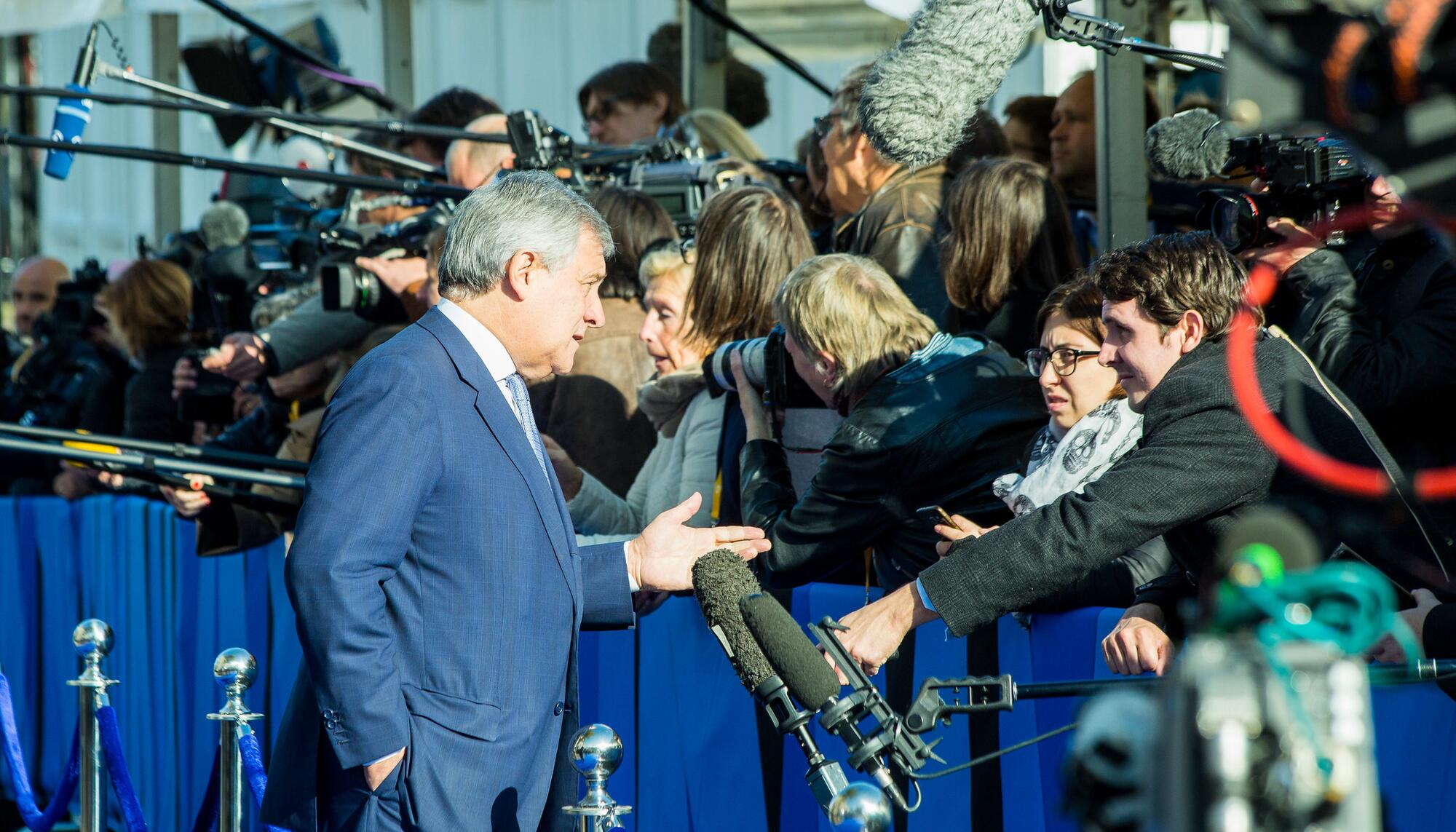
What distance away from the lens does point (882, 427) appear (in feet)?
Answer: 11.2

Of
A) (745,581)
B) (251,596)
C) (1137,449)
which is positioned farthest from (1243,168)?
(251,596)

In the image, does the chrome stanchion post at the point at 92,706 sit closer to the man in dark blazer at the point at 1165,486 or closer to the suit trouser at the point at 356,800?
the suit trouser at the point at 356,800

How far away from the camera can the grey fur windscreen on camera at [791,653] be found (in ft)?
7.71

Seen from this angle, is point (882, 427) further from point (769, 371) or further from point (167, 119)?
point (167, 119)

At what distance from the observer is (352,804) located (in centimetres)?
274

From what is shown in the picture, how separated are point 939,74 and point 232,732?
2.01 meters

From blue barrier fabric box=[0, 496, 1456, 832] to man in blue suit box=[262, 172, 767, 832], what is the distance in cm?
64

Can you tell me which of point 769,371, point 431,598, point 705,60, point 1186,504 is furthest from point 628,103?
point 1186,504

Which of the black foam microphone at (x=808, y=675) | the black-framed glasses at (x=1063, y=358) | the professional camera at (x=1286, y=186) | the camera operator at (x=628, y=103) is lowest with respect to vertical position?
the black foam microphone at (x=808, y=675)

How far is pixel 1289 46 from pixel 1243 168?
2.26 meters

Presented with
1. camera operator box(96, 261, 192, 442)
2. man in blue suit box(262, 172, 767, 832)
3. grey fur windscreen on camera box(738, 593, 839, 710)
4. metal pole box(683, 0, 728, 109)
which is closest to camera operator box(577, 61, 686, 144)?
metal pole box(683, 0, 728, 109)

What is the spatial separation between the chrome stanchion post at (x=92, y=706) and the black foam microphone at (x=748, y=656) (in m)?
2.32

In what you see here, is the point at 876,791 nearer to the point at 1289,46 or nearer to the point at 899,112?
the point at 1289,46

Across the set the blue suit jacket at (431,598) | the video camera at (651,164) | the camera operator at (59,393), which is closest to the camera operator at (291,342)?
the video camera at (651,164)
